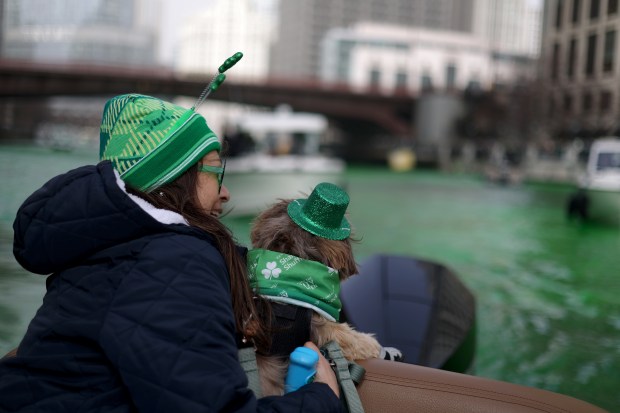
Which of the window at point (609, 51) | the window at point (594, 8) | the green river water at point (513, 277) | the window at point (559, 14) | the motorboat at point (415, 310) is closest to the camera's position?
the motorboat at point (415, 310)

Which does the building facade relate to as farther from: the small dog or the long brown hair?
the long brown hair

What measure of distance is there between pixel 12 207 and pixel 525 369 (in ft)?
11.5

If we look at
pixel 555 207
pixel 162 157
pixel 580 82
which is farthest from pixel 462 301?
pixel 580 82

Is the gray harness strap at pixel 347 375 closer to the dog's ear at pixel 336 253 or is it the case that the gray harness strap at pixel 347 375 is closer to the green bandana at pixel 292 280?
the green bandana at pixel 292 280

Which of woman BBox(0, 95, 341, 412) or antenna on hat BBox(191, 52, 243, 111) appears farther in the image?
antenna on hat BBox(191, 52, 243, 111)

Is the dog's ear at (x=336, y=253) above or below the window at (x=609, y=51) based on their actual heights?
below

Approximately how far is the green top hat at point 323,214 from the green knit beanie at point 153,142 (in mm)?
311

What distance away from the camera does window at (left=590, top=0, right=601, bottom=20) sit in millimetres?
55875

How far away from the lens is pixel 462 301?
13.1ft

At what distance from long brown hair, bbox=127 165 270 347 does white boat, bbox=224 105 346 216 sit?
44.0ft

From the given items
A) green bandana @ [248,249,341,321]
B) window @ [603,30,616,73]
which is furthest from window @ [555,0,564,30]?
green bandana @ [248,249,341,321]

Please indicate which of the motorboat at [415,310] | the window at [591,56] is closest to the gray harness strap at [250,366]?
the motorboat at [415,310]

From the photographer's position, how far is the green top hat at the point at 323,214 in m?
1.93

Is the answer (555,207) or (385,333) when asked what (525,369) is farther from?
(555,207)
